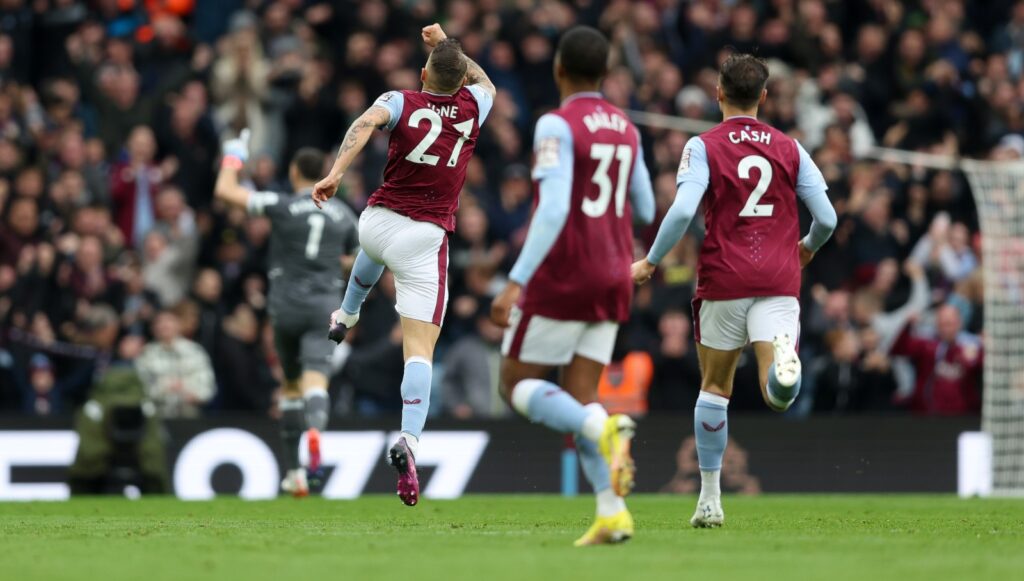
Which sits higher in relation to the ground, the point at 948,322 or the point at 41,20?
the point at 41,20

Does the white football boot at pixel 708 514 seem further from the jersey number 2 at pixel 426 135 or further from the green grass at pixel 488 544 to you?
the jersey number 2 at pixel 426 135

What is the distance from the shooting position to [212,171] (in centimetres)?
2034

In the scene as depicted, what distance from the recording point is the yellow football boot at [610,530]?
843 cm

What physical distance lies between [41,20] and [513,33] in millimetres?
6163

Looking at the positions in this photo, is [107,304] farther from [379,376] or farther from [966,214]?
[966,214]

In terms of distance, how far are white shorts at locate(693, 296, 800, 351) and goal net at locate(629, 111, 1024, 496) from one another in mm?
8271

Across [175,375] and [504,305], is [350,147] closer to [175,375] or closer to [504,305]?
[504,305]

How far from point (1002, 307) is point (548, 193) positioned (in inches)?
451


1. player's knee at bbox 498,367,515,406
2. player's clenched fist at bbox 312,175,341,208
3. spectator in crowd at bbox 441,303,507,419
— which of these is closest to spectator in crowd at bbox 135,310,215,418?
spectator in crowd at bbox 441,303,507,419

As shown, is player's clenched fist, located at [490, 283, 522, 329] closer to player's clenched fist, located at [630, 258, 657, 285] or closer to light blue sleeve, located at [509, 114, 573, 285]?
light blue sleeve, located at [509, 114, 573, 285]

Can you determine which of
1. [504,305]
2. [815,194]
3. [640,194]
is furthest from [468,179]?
[504,305]

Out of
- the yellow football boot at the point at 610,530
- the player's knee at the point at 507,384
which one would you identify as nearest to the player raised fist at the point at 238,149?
the player's knee at the point at 507,384

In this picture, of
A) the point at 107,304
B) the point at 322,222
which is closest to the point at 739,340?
the point at 322,222

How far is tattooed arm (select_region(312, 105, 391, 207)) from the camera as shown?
10.2 meters
